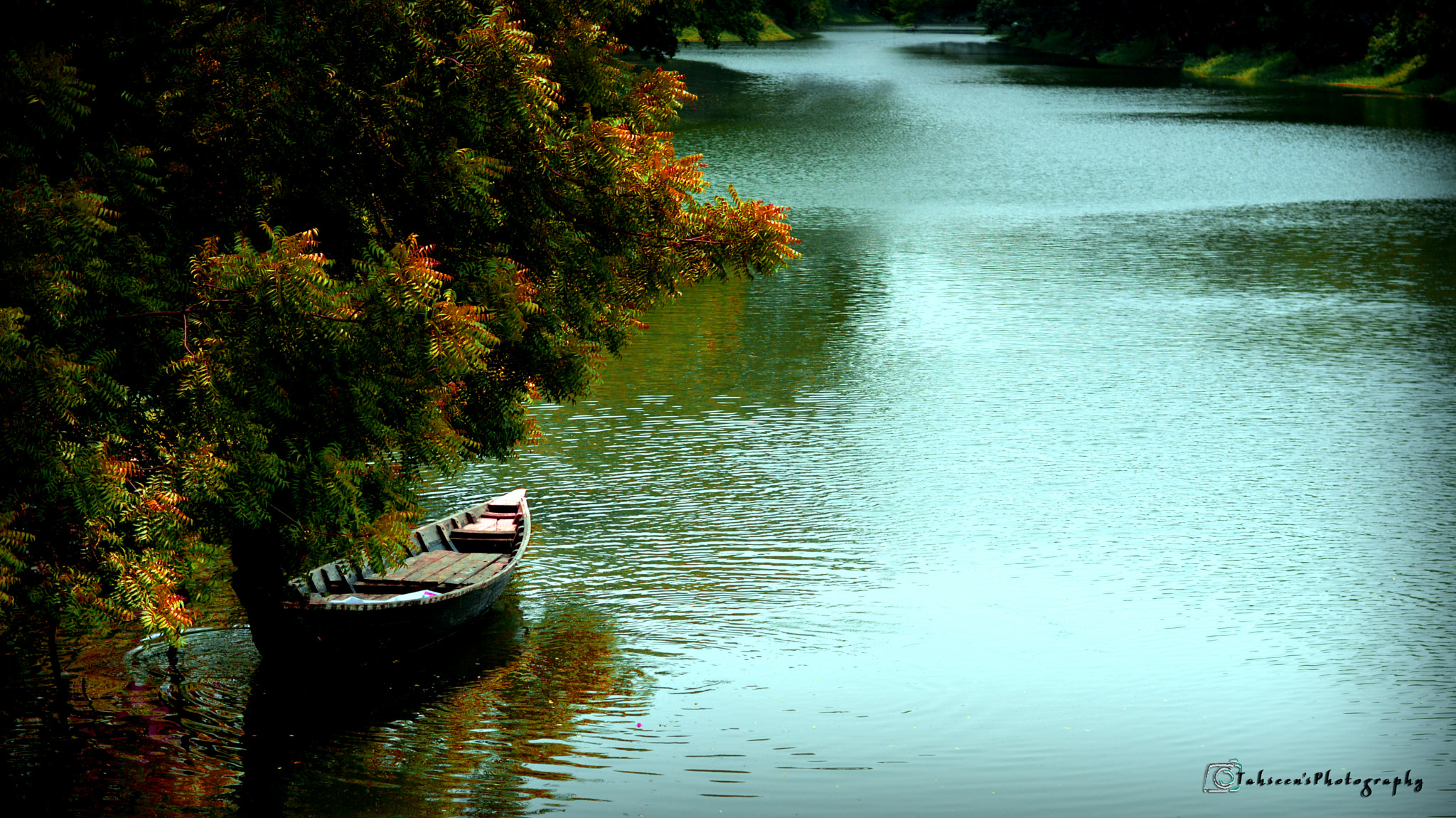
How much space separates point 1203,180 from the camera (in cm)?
4994

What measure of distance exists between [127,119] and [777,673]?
844 centimetres

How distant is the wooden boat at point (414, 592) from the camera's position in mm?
13695

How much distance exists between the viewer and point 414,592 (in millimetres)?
14727

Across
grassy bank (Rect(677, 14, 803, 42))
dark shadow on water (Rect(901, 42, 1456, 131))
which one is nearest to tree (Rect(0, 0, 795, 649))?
dark shadow on water (Rect(901, 42, 1456, 131))

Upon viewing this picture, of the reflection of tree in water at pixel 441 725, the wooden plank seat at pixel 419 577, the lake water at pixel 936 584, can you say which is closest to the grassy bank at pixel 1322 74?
the lake water at pixel 936 584

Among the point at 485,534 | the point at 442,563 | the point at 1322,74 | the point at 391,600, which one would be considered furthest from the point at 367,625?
the point at 1322,74

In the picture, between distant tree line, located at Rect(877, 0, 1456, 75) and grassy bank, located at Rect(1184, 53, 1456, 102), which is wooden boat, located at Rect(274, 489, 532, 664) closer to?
distant tree line, located at Rect(877, 0, 1456, 75)

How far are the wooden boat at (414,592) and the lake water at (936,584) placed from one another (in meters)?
0.42

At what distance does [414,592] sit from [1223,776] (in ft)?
27.4

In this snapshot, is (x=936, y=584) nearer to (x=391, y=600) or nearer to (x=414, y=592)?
(x=414, y=592)

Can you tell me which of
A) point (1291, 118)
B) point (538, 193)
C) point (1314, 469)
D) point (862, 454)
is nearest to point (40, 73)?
point (538, 193)

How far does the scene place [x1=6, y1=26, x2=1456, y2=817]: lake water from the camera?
41.1 feet

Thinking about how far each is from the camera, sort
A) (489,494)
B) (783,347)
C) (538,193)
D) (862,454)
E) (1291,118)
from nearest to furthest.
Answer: (538,193) < (489,494) < (862,454) < (783,347) < (1291,118)

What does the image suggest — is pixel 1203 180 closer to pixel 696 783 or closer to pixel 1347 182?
pixel 1347 182
